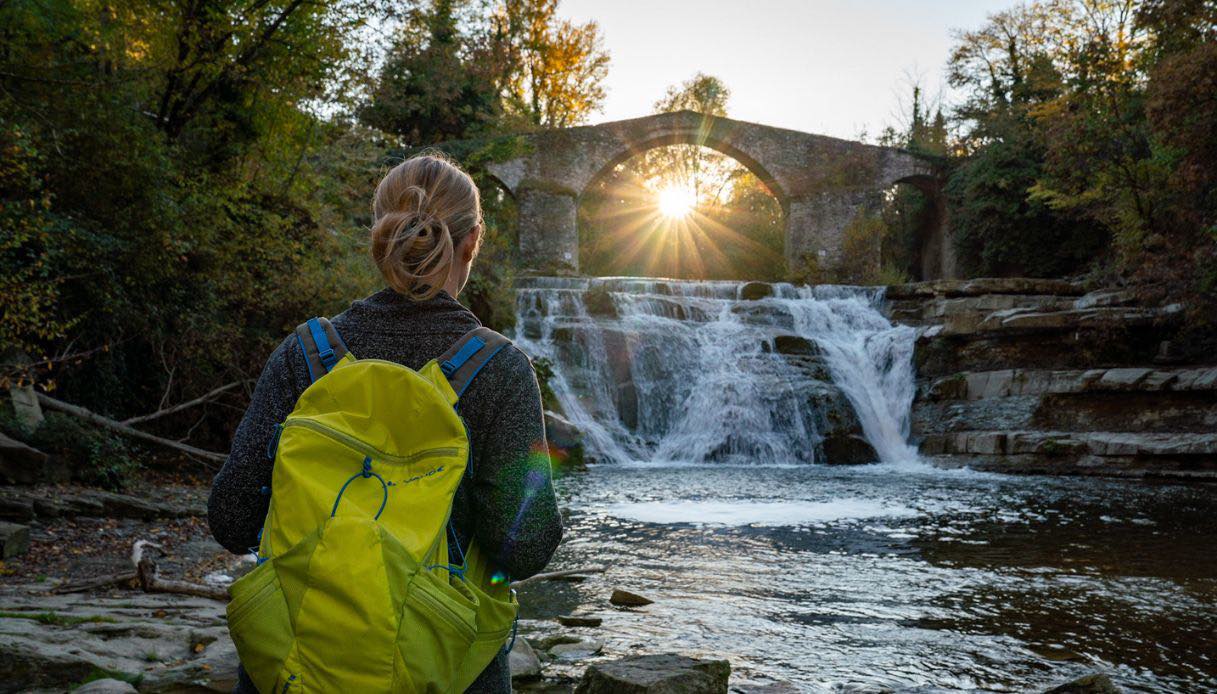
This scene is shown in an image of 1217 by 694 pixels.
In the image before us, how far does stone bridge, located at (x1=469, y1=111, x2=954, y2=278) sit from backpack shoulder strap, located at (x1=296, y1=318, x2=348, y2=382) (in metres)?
23.6

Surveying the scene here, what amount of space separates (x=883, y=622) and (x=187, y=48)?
9.28m

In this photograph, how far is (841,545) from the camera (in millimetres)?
6445

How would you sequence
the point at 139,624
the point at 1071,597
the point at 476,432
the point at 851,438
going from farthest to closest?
the point at 851,438, the point at 1071,597, the point at 139,624, the point at 476,432

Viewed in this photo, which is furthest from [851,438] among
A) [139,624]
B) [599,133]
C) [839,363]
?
[599,133]

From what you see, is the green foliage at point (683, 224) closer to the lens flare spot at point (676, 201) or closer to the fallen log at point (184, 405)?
the lens flare spot at point (676, 201)

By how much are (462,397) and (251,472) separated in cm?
35

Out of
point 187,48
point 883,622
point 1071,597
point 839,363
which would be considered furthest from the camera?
point 839,363

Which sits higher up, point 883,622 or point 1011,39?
point 1011,39

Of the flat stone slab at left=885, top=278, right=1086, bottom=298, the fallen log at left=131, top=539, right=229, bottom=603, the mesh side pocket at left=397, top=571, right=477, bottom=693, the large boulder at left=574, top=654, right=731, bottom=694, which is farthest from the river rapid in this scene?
the flat stone slab at left=885, top=278, right=1086, bottom=298

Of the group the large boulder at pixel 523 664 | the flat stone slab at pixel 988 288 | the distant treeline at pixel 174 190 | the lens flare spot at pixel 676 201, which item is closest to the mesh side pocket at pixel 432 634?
the large boulder at pixel 523 664

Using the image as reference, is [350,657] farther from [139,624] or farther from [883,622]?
[883,622]

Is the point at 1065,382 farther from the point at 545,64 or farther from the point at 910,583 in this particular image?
the point at 545,64

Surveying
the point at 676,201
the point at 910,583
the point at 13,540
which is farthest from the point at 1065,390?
the point at 676,201

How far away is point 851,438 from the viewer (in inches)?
525
